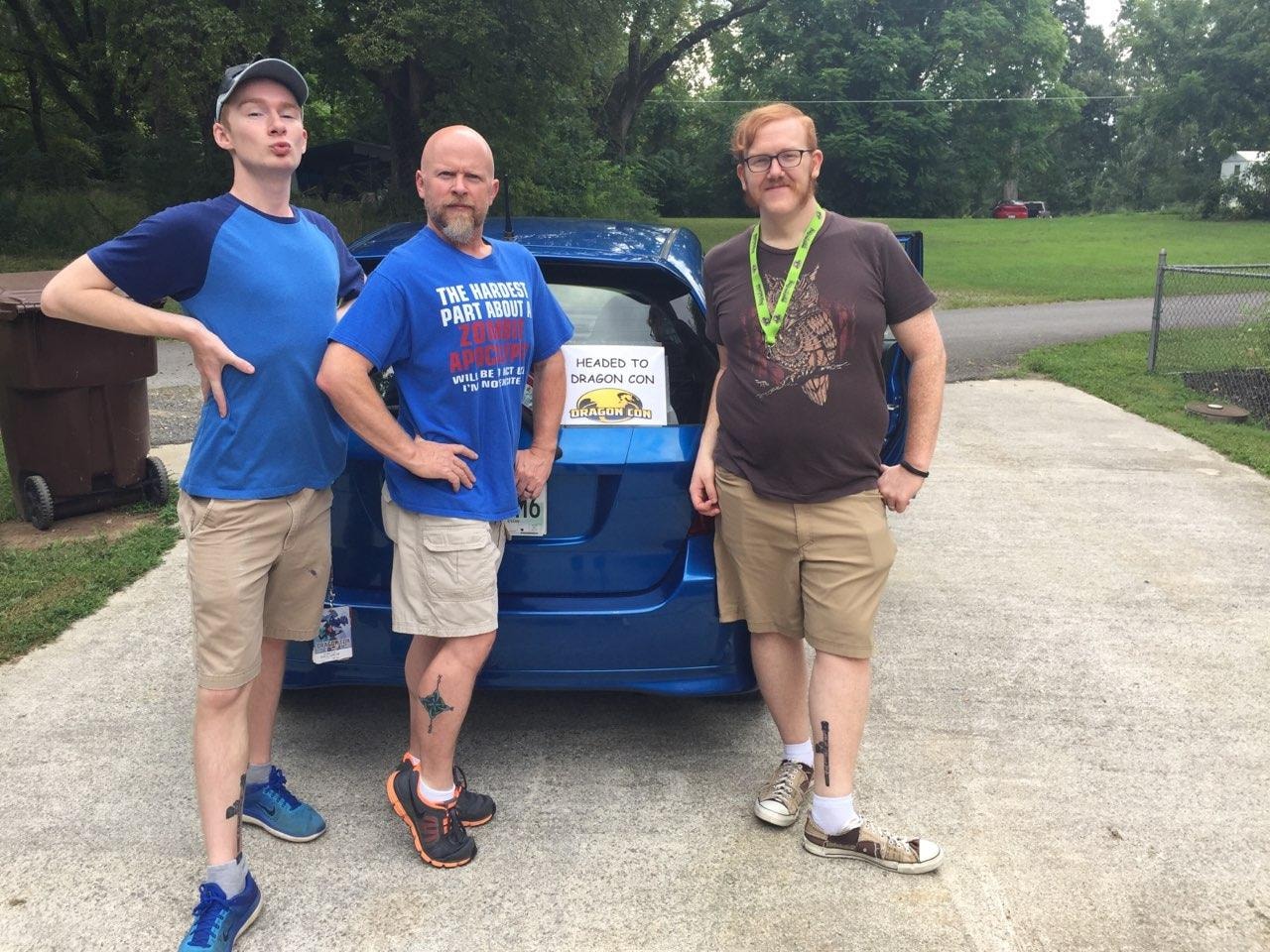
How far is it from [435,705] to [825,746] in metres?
1.01

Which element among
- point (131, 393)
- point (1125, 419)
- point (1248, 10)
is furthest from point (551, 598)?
point (1248, 10)

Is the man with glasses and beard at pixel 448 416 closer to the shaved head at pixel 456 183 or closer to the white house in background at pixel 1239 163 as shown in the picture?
the shaved head at pixel 456 183

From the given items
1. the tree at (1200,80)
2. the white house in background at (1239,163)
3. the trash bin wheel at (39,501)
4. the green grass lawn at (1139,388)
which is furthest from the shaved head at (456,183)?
the tree at (1200,80)

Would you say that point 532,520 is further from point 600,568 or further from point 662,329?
Result: point 662,329

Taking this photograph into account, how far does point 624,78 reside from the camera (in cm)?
3503

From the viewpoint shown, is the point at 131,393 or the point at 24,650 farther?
the point at 131,393

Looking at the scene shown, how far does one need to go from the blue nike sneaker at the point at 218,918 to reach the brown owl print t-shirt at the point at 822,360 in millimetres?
1582

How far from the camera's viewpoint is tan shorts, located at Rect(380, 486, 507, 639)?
2.57 meters

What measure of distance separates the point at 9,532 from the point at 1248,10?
6129cm

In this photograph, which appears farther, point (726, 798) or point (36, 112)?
point (36, 112)

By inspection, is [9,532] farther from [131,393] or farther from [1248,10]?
[1248,10]

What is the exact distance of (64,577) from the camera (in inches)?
190

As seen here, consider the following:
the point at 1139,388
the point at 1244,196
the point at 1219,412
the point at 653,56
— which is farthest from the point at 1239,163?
the point at 1219,412

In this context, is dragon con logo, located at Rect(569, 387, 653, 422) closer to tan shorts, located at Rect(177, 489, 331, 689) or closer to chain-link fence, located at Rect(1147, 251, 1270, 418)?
tan shorts, located at Rect(177, 489, 331, 689)
